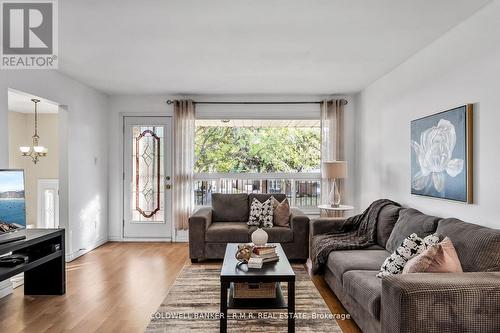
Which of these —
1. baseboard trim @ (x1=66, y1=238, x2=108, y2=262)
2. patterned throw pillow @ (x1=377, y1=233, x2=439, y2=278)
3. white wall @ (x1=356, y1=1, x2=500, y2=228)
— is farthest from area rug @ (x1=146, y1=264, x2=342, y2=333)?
baseboard trim @ (x1=66, y1=238, x2=108, y2=262)

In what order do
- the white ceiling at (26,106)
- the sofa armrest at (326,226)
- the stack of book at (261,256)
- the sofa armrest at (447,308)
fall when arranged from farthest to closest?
the white ceiling at (26,106) < the sofa armrest at (326,226) < the stack of book at (261,256) < the sofa armrest at (447,308)

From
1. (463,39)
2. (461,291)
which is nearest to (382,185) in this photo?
(463,39)

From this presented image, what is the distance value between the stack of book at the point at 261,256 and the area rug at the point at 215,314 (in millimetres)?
468

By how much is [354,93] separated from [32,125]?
6.36 meters

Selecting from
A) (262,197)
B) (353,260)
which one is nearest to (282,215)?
(262,197)

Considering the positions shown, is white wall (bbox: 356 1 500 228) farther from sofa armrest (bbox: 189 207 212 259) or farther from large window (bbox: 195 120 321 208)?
sofa armrest (bbox: 189 207 212 259)

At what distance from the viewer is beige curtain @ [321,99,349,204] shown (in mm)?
5879

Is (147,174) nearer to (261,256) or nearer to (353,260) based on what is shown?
(261,256)

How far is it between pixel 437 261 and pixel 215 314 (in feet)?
5.99

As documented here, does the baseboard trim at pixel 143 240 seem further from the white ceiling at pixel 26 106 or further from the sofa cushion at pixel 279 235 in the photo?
the white ceiling at pixel 26 106

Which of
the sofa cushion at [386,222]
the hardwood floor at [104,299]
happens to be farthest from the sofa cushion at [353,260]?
the hardwood floor at [104,299]

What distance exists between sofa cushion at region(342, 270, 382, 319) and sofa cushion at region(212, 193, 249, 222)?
249cm

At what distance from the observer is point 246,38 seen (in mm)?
3355

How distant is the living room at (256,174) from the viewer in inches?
105
